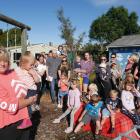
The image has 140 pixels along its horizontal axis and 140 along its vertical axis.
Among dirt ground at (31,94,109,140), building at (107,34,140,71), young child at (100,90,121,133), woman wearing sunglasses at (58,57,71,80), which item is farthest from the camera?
building at (107,34,140,71)

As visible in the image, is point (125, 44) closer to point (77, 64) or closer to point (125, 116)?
point (77, 64)

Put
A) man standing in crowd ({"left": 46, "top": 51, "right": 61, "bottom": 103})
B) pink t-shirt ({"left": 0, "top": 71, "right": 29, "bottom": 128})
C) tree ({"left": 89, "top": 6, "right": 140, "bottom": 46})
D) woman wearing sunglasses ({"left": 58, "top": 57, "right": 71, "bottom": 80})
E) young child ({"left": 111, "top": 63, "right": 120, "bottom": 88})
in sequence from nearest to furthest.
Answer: pink t-shirt ({"left": 0, "top": 71, "right": 29, "bottom": 128}) < woman wearing sunglasses ({"left": 58, "top": 57, "right": 71, "bottom": 80}) < young child ({"left": 111, "top": 63, "right": 120, "bottom": 88}) < man standing in crowd ({"left": 46, "top": 51, "right": 61, "bottom": 103}) < tree ({"left": 89, "top": 6, "right": 140, "bottom": 46})

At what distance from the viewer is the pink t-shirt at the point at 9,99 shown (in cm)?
327

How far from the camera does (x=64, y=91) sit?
35.5 ft

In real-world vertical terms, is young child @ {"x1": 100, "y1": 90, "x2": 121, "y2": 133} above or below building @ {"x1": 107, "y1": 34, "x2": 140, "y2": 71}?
below

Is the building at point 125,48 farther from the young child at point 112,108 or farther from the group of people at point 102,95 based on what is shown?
the young child at point 112,108

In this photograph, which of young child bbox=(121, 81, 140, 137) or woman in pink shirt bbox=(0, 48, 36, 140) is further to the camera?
young child bbox=(121, 81, 140, 137)

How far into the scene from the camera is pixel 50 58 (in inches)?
477

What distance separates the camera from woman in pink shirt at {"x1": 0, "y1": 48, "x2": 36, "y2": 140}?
3287mm

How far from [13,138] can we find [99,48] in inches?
1716

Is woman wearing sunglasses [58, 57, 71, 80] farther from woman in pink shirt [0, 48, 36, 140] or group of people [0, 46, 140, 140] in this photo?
woman in pink shirt [0, 48, 36, 140]

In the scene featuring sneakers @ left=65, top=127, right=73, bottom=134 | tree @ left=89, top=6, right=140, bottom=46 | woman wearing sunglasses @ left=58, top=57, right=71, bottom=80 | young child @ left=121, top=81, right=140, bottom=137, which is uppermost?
tree @ left=89, top=6, right=140, bottom=46

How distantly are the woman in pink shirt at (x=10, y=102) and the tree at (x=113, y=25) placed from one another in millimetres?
56148

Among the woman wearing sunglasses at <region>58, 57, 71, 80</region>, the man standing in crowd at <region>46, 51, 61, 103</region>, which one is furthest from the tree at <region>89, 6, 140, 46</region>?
Answer: the woman wearing sunglasses at <region>58, 57, 71, 80</region>
